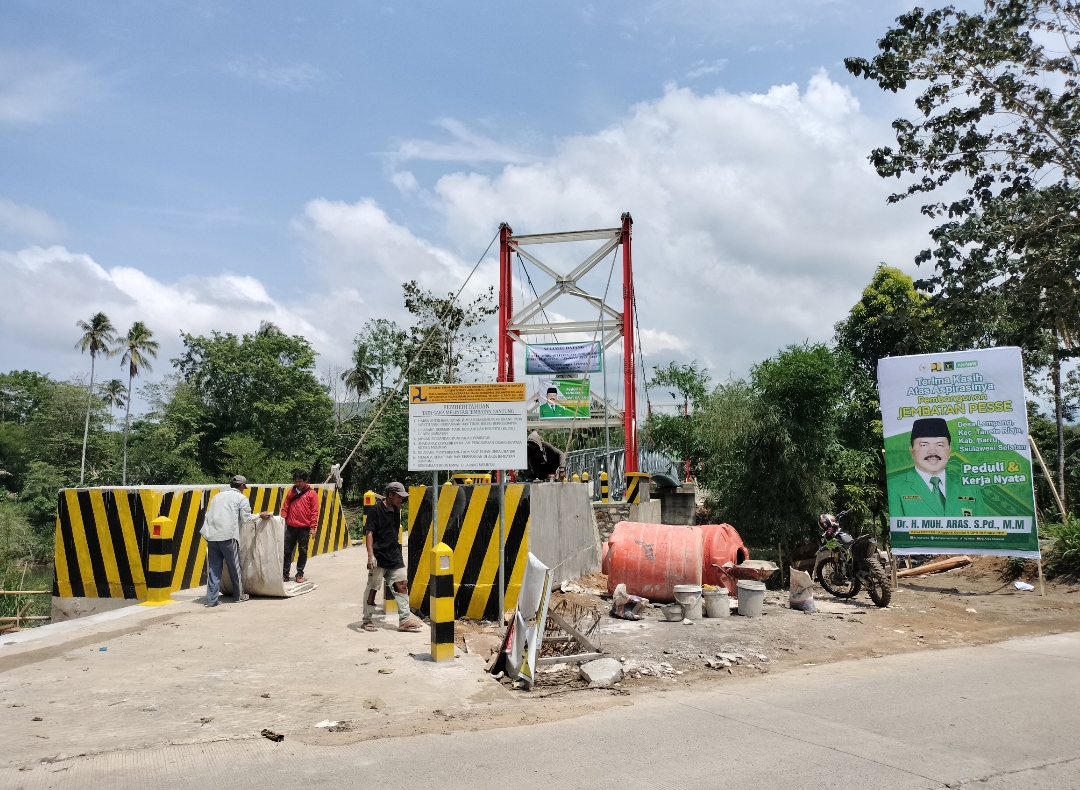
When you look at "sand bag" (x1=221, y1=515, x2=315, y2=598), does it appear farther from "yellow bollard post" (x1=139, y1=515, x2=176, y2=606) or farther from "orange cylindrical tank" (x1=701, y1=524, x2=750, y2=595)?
"orange cylindrical tank" (x1=701, y1=524, x2=750, y2=595)

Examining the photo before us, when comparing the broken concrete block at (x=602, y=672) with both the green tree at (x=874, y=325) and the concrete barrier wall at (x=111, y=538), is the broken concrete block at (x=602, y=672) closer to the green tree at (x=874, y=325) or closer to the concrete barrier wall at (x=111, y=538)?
the concrete barrier wall at (x=111, y=538)

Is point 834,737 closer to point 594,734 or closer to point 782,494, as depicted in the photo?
point 594,734

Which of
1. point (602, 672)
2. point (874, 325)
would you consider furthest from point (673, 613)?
point (874, 325)

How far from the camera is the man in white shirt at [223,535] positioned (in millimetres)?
10117

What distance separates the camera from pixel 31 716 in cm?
Result: 568

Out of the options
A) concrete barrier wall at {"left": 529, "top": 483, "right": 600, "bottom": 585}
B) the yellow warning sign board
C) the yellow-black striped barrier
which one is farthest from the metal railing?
the yellow warning sign board

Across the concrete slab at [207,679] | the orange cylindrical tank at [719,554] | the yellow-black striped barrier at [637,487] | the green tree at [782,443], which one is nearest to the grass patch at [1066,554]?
the orange cylindrical tank at [719,554]

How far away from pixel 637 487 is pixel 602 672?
10.9m

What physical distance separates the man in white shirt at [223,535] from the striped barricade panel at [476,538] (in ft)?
7.50

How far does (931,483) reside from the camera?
540 inches

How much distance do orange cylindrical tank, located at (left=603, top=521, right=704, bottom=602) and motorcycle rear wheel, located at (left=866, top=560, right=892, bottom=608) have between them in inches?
109

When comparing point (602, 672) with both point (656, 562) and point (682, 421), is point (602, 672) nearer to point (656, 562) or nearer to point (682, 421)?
point (656, 562)

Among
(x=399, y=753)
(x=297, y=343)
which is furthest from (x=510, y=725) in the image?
(x=297, y=343)

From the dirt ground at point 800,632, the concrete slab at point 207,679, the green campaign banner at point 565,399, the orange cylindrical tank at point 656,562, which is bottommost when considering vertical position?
the dirt ground at point 800,632
